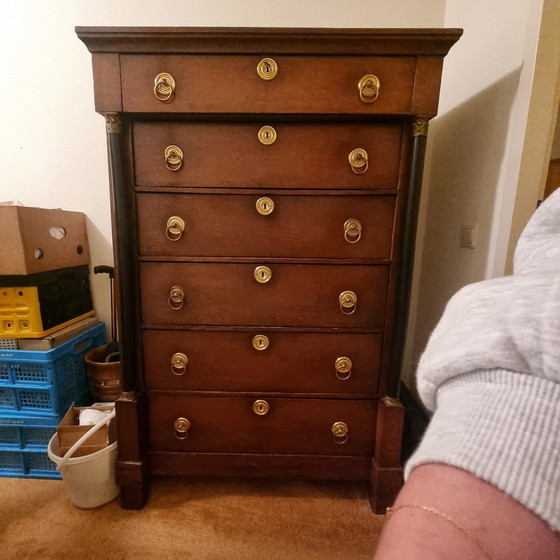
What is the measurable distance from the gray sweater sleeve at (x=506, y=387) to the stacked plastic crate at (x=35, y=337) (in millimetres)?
1178

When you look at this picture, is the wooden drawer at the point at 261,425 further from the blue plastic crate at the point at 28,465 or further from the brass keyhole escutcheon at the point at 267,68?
the brass keyhole escutcheon at the point at 267,68

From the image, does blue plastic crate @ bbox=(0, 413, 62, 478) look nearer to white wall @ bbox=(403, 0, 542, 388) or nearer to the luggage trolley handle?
the luggage trolley handle

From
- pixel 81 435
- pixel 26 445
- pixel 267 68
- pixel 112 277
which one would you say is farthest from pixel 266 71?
pixel 26 445

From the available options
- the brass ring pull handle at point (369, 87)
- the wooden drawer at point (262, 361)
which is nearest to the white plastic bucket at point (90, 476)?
the wooden drawer at point (262, 361)

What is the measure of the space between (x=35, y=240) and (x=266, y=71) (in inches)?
35.1

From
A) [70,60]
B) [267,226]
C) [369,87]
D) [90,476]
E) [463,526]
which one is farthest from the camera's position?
[70,60]

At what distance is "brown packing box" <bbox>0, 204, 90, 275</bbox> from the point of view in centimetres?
97

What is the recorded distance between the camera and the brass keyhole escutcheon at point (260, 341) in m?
0.94

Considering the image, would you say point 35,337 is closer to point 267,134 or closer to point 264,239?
point 264,239

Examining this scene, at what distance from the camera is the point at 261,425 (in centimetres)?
100

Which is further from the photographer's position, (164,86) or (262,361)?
(262,361)

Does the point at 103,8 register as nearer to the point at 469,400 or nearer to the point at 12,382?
the point at 12,382

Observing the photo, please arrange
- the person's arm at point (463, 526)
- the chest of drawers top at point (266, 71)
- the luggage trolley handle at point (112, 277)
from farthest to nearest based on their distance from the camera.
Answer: the luggage trolley handle at point (112, 277) < the chest of drawers top at point (266, 71) < the person's arm at point (463, 526)

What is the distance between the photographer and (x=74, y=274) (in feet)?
4.15
